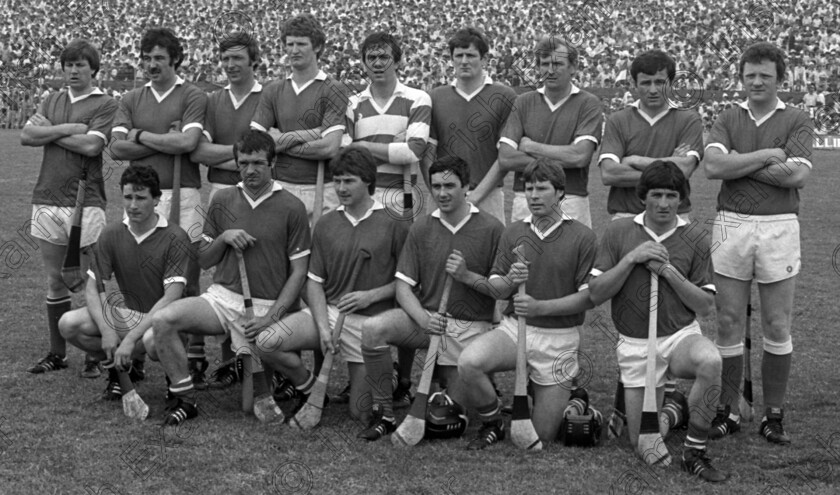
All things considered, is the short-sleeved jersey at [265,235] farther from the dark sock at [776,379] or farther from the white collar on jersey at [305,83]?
the dark sock at [776,379]

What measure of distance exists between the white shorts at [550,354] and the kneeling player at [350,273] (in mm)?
902

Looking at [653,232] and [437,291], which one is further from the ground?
[653,232]

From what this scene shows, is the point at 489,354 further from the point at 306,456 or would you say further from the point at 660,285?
the point at 306,456

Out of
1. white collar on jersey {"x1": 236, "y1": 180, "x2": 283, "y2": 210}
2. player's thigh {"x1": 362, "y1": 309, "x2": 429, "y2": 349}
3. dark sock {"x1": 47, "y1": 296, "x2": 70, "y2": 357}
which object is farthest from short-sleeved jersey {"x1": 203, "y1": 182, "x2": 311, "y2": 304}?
dark sock {"x1": 47, "y1": 296, "x2": 70, "y2": 357}

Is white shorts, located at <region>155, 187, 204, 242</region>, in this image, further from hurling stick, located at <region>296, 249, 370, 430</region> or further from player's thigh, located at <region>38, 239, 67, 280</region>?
hurling stick, located at <region>296, 249, 370, 430</region>

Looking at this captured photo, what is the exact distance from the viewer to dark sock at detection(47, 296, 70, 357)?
7.50 meters

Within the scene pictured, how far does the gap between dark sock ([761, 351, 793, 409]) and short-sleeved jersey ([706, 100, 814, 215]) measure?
2.82 ft

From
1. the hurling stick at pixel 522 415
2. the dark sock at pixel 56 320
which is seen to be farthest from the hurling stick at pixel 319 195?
the dark sock at pixel 56 320

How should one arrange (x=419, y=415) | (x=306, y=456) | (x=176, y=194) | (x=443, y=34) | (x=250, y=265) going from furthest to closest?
1. (x=443, y=34)
2. (x=176, y=194)
3. (x=250, y=265)
4. (x=419, y=415)
5. (x=306, y=456)

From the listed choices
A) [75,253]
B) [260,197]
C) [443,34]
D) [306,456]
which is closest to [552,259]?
[306,456]

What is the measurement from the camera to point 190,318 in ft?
20.5

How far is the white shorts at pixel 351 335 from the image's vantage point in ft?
20.7

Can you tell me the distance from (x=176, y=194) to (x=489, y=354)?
255 cm

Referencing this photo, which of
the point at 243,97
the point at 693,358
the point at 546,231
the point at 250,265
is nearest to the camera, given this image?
the point at 693,358
